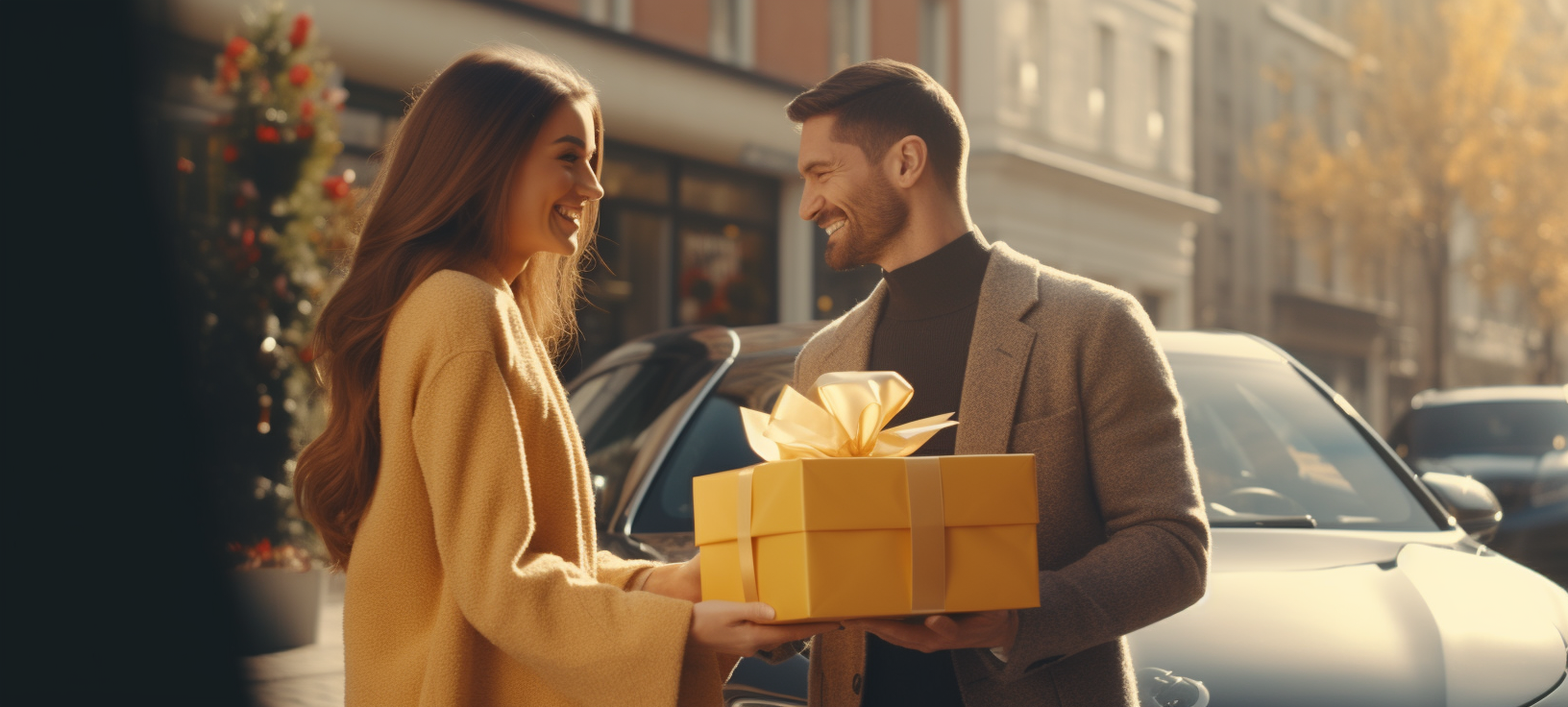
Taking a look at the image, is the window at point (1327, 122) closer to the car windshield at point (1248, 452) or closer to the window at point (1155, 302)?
the window at point (1155, 302)

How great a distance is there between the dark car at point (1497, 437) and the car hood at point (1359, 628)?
516 centimetres

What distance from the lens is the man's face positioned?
8.54 ft

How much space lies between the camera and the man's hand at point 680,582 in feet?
7.50

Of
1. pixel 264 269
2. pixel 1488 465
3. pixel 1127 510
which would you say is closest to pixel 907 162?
pixel 1127 510

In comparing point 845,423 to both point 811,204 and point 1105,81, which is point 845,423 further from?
point 1105,81

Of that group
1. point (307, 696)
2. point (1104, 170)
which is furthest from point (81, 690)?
point (1104, 170)

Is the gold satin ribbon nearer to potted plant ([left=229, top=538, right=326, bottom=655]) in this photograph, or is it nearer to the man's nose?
the man's nose

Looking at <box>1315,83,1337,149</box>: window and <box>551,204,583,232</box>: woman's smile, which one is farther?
<box>1315,83,1337,149</box>: window

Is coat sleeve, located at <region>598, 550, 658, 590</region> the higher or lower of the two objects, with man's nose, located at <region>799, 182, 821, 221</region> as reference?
lower

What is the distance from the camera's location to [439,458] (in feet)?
6.49

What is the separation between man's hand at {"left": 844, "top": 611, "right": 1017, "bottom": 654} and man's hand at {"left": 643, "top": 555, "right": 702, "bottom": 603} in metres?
0.41

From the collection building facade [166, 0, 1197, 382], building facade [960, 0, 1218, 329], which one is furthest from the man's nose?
building facade [960, 0, 1218, 329]

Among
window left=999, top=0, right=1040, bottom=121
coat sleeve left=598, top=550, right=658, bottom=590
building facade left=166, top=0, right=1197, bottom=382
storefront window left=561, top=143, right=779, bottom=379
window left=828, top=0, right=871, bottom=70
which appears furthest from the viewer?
window left=999, top=0, right=1040, bottom=121

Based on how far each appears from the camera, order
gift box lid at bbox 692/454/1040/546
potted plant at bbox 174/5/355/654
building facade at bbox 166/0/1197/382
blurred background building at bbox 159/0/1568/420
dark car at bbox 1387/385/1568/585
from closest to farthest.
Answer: gift box lid at bbox 692/454/1040/546 < potted plant at bbox 174/5/355/654 < dark car at bbox 1387/385/1568/585 < building facade at bbox 166/0/1197/382 < blurred background building at bbox 159/0/1568/420
